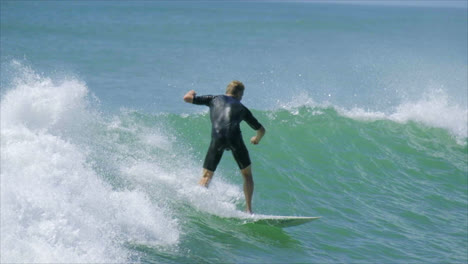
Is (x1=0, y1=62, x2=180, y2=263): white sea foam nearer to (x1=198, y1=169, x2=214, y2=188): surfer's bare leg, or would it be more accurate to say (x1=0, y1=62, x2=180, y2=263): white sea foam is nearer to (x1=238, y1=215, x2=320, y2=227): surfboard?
(x1=198, y1=169, x2=214, y2=188): surfer's bare leg

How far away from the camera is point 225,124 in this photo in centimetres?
809

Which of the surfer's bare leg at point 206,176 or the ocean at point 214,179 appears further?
the surfer's bare leg at point 206,176

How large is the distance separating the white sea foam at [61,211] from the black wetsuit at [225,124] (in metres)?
1.07

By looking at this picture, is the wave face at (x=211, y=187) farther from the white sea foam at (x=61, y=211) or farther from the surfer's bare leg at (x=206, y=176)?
the surfer's bare leg at (x=206, y=176)

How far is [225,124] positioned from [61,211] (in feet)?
8.26

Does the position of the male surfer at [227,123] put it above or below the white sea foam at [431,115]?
below

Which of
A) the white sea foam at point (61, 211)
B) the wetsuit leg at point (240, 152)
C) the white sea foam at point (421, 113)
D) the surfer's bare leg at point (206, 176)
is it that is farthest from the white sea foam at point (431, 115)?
the white sea foam at point (61, 211)

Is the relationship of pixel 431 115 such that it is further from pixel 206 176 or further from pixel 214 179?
pixel 206 176

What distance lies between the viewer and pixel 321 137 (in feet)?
→ 47.3

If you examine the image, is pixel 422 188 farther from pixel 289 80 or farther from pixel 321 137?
pixel 289 80

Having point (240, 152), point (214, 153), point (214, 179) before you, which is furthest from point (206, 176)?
point (214, 179)

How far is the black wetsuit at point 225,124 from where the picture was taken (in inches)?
319

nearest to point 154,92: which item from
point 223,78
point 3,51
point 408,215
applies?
point 223,78

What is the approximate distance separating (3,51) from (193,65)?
909 cm
